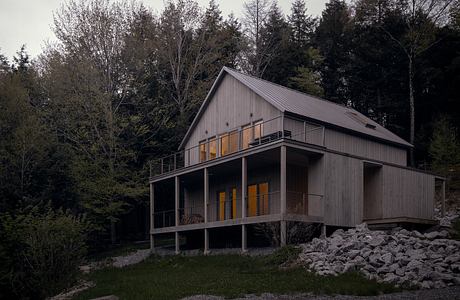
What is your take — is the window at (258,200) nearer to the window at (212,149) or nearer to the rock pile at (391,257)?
the window at (212,149)

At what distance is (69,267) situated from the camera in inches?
746

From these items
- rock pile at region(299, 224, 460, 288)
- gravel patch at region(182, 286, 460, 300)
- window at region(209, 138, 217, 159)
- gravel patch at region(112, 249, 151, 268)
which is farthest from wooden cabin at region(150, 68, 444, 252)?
gravel patch at region(182, 286, 460, 300)

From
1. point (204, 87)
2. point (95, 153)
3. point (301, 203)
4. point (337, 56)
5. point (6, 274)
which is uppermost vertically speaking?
point (337, 56)

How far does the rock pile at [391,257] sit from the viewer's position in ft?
53.4

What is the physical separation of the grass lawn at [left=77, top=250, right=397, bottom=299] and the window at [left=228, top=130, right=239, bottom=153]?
6762 millimetres

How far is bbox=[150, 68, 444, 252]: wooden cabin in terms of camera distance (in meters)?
24.8

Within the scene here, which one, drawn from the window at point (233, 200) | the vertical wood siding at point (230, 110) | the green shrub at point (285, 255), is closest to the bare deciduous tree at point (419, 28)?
the vertical wood siding at point (230, 110)

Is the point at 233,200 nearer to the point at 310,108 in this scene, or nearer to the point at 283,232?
the point at 310,108

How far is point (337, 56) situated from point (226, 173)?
25493 millimetres

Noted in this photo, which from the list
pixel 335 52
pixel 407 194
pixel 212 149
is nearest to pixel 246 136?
pixel 212 149

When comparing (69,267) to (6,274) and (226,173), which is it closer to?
(6,274)

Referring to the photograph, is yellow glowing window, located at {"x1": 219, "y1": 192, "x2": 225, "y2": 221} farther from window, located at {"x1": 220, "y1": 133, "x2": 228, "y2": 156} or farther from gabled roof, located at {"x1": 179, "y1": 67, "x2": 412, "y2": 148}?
gabled roof, located at {"x1": 179, "y1": 67, "x2": 412, "y2": 148}

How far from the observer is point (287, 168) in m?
27.7

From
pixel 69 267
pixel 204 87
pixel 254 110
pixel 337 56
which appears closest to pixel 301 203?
pixel 254 110
